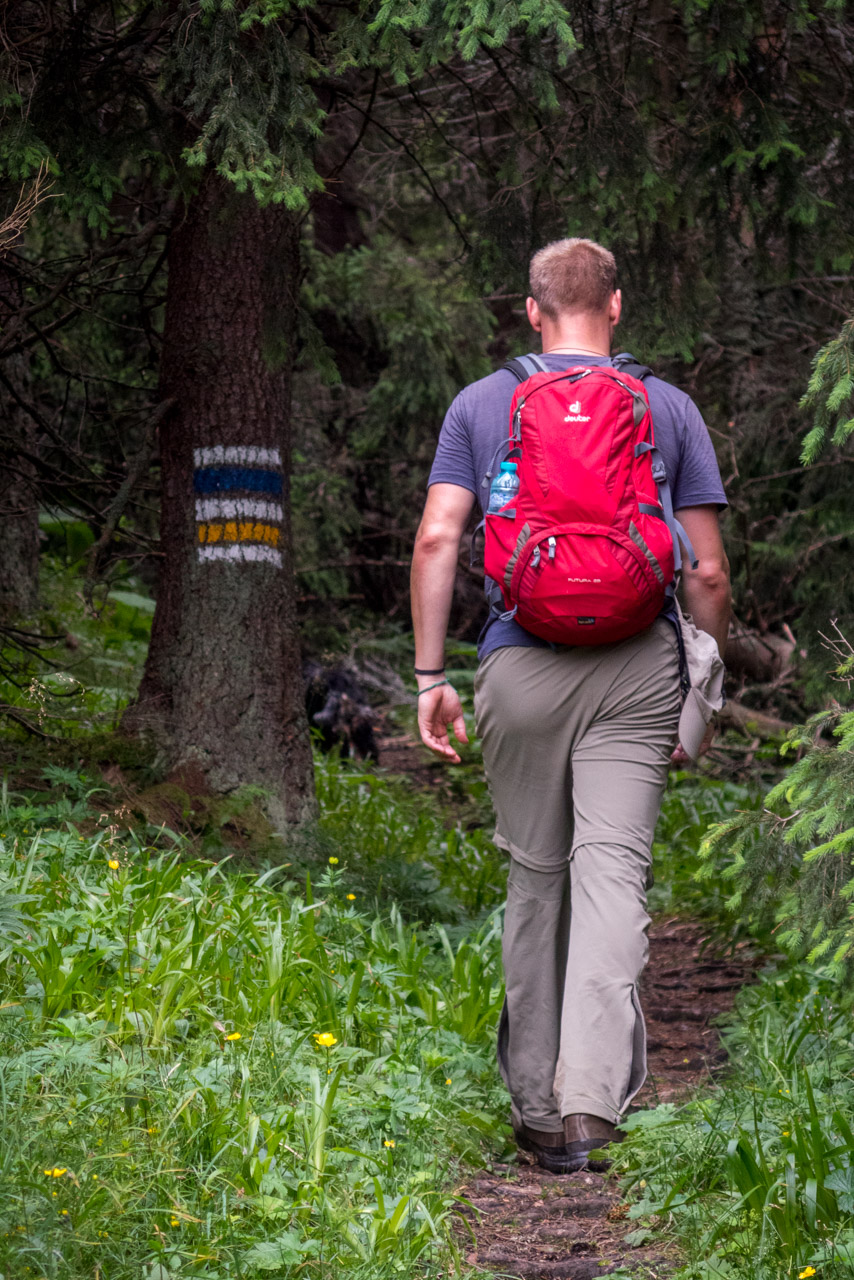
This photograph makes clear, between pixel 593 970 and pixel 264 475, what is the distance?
9.37ft

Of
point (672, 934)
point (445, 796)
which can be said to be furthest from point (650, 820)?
point (445, 796)

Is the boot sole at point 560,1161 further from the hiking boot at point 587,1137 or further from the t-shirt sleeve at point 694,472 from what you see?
the t-shirt sleeve at point 694,472

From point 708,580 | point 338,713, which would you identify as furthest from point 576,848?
point 338,713

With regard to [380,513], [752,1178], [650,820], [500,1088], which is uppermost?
[380,513]

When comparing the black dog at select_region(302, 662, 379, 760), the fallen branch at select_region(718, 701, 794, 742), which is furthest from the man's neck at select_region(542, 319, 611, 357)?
the fallen branch at select_region(718, 701, 794, 742)

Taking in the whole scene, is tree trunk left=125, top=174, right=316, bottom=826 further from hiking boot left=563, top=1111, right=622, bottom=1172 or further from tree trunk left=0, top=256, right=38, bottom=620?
hiking boot left=563, top=1111, right=622, bottom=1172

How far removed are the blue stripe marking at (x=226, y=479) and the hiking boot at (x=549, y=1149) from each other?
287 cm

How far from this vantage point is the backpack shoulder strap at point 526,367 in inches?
129

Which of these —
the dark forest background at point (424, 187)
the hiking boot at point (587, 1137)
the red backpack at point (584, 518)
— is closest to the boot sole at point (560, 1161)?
the hiking boot at point (587, 1137)

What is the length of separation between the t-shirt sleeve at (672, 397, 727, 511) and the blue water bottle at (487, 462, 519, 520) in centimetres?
48

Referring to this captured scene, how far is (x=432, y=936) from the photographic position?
4.71 meters

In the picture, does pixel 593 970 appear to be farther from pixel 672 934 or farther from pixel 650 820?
pixel 672 934

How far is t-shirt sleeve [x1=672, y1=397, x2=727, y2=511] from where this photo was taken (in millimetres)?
3293

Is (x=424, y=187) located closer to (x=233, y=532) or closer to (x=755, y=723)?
(x=233, y=532)
